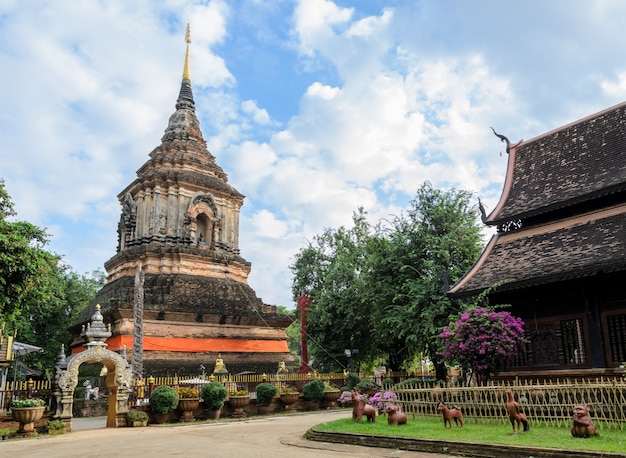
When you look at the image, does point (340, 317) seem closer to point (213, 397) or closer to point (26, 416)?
point (213, 397)

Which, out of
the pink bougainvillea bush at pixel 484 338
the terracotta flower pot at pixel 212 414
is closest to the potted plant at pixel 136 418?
the terracotta flower pot at pixel 212 414

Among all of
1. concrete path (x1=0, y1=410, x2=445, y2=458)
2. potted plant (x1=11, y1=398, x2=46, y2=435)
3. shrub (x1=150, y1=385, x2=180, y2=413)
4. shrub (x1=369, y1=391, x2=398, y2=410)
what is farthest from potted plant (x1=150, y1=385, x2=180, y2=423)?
shrub (x1=369, y1=391, x2=398, y2=410)

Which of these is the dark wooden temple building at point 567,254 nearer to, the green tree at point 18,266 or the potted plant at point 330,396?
the potted plant at point 330,396

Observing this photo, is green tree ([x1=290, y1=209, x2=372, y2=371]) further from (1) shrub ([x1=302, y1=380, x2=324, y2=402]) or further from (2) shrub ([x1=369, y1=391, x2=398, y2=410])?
(2) shrub ([x1=369, y1=391, x2=398, y2=410])

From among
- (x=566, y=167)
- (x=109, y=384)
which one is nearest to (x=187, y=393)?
(x=109, y=384)

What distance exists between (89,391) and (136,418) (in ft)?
22.4

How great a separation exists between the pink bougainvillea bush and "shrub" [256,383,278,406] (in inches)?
348

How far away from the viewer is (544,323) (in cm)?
1506

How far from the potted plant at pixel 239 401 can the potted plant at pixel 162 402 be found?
8.78 ft

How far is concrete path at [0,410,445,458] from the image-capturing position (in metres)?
11.0

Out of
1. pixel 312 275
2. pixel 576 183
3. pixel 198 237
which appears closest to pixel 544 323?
pixel 576 183

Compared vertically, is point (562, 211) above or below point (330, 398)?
above

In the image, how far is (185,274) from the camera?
93.6 feet

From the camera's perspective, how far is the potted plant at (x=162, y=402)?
18312 mm
